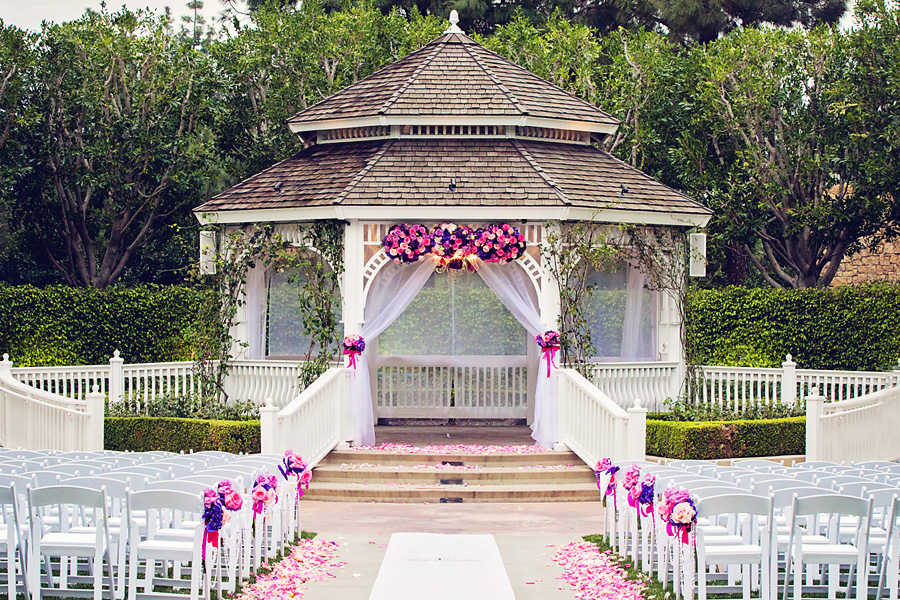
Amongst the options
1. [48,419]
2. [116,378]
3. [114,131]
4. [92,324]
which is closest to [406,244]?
[116,378]

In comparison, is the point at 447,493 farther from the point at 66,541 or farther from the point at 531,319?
the point at 66,541

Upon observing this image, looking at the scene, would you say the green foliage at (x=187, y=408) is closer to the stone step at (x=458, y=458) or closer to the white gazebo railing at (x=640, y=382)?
the stone step at (x=458, y=458)

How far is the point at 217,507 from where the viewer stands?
8.11m

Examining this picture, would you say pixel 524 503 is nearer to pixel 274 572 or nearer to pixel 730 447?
pixel 730 447

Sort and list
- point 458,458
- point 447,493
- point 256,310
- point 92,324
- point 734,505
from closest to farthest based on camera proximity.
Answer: point 734,505 → point 447,493 → point 458,458 → point 256,310 → point 92,324

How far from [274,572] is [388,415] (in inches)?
356

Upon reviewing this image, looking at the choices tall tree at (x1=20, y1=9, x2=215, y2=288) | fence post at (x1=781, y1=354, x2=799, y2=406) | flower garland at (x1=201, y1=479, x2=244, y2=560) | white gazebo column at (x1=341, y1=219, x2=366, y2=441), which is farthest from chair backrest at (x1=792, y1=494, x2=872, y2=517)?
tall tree at (x1=20, y1=9, x2=215, y2=288)

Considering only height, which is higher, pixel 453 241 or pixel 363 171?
pixel 363 171

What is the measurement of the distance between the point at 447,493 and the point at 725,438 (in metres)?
4.30

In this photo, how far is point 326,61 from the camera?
85.1ft

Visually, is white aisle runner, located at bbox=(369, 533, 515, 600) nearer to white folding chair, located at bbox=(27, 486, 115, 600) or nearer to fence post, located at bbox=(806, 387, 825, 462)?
white folding chair, located at bbox=(27, 486, 115, 600)

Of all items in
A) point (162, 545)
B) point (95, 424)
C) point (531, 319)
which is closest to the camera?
point (162, 545)

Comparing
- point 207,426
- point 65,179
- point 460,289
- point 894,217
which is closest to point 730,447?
point 460,289

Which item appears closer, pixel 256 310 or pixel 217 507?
pixel 217 507
